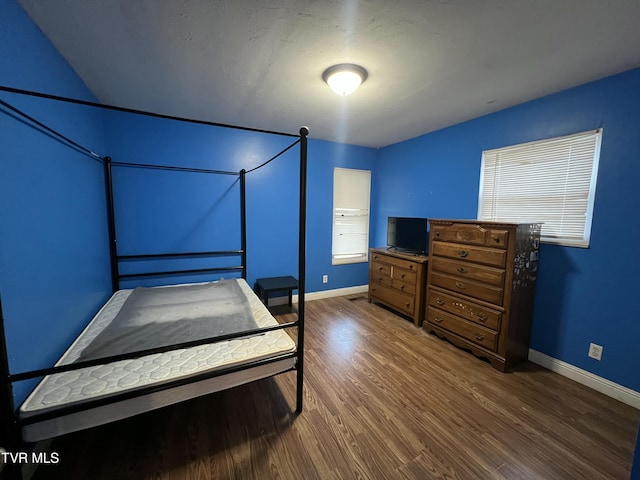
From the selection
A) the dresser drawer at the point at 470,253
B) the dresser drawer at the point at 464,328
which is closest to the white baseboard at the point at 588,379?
the dresser drawer at the point at 464,328

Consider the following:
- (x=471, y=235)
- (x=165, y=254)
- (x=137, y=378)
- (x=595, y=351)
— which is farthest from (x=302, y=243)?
(x=595, y=351)

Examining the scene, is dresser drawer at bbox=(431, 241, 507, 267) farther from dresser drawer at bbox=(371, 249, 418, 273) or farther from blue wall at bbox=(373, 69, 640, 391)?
blue wall at bbox=(373, 69, 640, 391)

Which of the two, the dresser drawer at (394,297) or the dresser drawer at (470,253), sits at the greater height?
the dresser drawer at (470,253)

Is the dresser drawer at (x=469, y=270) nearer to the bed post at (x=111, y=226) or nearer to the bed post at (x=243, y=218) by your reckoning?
the bed post at (x=243, y=218)

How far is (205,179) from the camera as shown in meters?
3.01

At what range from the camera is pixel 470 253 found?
2.36 metres

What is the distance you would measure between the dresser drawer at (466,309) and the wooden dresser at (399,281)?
0.21 meters

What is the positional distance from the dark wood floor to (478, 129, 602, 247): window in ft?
4.42

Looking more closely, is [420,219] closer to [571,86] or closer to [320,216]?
[320,216]

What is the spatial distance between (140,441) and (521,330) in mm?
3027

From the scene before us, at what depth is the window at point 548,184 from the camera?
2025 mm

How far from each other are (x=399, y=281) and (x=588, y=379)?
5.81 feet

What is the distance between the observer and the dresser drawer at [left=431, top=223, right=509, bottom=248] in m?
2.12

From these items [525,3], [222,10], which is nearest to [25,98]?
[222,10]
